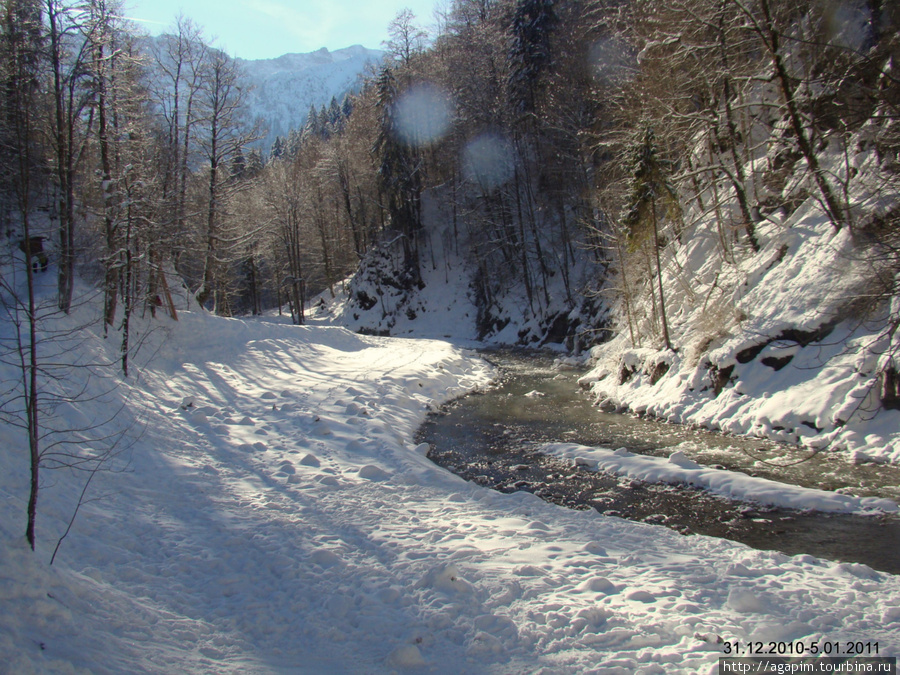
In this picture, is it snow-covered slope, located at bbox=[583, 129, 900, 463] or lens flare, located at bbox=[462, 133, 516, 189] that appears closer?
snow-covered slope, located at bbox=[583, 129, 900, 463]

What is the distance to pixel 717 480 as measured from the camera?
783cm

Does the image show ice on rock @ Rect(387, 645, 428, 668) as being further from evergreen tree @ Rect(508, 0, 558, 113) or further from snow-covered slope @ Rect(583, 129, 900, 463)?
evergreen tree @ Rect(508, 0, 558, 113)

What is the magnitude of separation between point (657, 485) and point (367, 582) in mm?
5181

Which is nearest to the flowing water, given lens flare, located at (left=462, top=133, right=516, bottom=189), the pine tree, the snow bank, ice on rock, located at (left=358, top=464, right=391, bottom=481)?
the snow bank

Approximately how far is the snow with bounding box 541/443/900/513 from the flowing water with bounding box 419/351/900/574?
23 cm

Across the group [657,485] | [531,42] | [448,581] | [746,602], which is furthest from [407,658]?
[531,42]

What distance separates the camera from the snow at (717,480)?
6.70m

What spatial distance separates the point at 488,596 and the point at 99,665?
2.90 metres

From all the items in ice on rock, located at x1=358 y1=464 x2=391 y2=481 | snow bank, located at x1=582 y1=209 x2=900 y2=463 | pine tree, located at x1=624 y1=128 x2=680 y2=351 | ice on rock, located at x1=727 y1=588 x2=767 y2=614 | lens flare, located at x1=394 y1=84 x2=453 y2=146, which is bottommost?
ice on rock, located at x1=358 y1=464 x2=391 y2=481

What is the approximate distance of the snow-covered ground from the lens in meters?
3.62

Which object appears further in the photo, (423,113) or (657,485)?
(423,113)

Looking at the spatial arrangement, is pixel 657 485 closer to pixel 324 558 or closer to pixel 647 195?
pixel 324 558

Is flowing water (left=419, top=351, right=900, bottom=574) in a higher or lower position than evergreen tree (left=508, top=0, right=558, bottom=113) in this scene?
lower

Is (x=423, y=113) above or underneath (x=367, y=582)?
above
